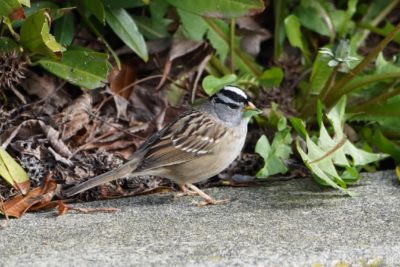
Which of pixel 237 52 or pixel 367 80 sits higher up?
pixel 237 52

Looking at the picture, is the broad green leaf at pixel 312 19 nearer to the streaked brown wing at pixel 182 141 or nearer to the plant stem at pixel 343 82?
the plant stem at pixel 343 82

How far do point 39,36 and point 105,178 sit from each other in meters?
0.84

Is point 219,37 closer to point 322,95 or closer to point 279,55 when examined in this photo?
point 279,55

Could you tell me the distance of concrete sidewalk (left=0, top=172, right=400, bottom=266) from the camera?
11.5ft

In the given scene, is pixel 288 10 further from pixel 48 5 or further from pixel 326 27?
pixel 48 5

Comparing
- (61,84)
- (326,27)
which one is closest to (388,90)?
(326,27)

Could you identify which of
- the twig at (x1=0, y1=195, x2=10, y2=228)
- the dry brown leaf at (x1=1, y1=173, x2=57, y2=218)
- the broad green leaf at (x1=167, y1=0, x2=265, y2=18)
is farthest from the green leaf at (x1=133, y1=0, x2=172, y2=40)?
the twig at (x1=0, y1=195, x2=10, y2=228)

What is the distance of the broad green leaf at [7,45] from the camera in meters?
4.80

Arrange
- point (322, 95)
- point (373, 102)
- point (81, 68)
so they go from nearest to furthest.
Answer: point (81, 68)
point (322, 95)
point (373, 102)

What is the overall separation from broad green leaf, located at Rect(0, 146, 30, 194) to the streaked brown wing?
0.62 metres

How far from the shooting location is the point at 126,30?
5.31 m

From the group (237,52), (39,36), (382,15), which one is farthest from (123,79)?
(382,15)

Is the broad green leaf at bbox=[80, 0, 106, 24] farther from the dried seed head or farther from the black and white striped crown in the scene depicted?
the black and white striped crown

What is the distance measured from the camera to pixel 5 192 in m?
4.54
